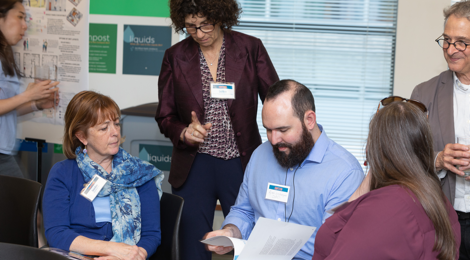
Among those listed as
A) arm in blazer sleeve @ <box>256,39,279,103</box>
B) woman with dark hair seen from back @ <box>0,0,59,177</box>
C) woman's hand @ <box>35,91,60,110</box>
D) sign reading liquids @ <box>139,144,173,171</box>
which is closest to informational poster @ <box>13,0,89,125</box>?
woman's hand @ <box>35,91,60,110</box>

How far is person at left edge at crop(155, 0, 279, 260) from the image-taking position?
243cm

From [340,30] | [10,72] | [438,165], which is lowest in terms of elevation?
[438,165]

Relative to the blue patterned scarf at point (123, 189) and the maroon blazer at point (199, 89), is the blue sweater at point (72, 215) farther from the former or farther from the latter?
the maroon blazer at point (199, 89)

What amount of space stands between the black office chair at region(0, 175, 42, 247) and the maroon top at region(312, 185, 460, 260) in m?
1.63

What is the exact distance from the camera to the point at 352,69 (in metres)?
4.06

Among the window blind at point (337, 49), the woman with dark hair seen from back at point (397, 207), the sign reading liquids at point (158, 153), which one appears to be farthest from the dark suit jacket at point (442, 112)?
the sign reading liquids at point (158, 153)

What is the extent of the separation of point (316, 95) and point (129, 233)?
2599mm

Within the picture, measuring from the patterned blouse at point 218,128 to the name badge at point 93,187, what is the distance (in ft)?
1.99

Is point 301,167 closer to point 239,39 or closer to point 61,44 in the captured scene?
point 239,39

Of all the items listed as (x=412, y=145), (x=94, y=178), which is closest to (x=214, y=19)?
(x=94, y=178)

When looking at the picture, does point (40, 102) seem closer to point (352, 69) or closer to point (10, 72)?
point (10, 72)

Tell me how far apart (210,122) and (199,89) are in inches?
8.2

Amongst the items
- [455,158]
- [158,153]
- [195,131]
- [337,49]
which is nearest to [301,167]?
[195,131]

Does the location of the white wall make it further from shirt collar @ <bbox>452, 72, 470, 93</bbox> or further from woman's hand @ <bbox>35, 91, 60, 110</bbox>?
woman's hand @ <bbox>35, 91, 60, 110</bbox>
